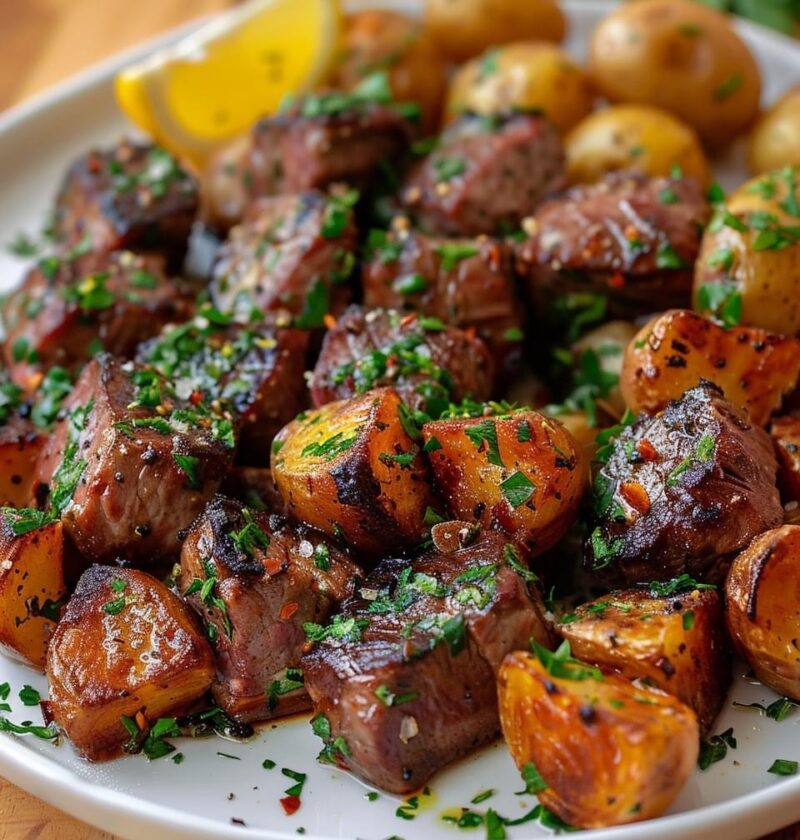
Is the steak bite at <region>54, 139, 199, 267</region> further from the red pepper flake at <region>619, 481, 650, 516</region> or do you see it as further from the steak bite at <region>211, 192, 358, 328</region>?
the red pepper flake at <region>619, 481, 650, 516</region>

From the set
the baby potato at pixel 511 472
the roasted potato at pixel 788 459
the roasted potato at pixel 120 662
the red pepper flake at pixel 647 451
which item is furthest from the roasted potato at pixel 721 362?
the roasted potato at pixel 120 662

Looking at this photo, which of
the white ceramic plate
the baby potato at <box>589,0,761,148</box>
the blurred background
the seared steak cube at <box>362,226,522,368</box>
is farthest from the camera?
the blurred background

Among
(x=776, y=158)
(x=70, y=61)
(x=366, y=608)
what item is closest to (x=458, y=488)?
(x=366, y=608)

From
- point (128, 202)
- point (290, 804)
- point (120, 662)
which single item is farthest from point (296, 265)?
point (290, 804)

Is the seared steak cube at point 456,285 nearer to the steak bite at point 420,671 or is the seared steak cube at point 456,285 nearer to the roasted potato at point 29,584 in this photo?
the steak bite at point 420,671

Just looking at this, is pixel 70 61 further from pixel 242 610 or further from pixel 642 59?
pixel 242 610

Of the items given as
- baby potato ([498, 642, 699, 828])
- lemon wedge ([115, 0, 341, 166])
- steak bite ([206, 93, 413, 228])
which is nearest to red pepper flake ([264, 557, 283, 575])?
baby potato ([498, 642, 699, 828])
